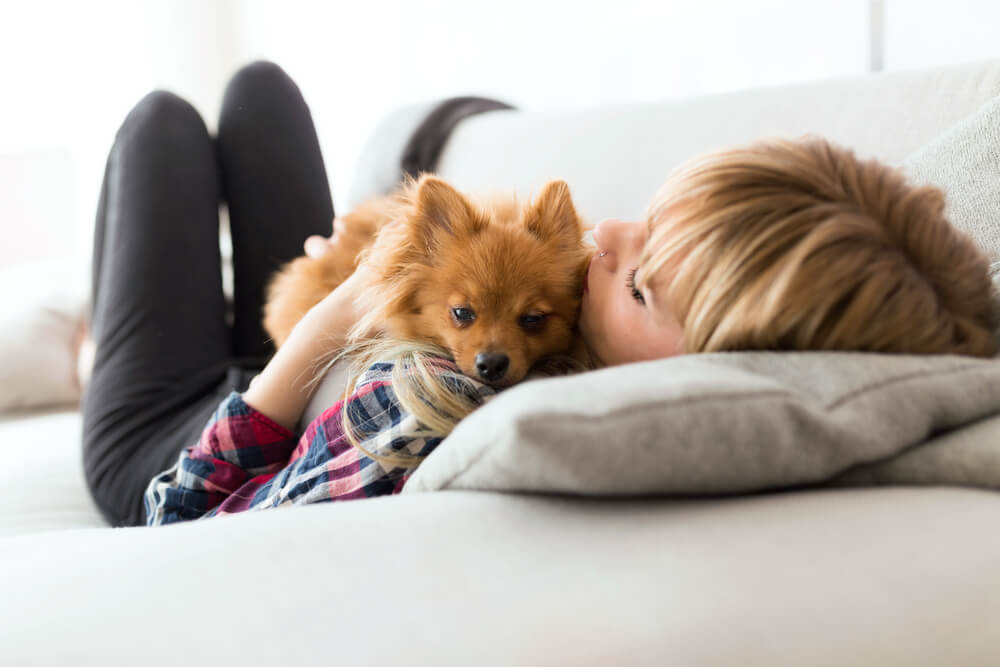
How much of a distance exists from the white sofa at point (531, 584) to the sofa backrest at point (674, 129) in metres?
1.07

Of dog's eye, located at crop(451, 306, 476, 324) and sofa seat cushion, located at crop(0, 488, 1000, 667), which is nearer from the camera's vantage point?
sofa seat cushion, located at crop(0, 488, 1000, 667)

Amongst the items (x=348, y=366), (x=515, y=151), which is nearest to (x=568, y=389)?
(x=348, y=366)

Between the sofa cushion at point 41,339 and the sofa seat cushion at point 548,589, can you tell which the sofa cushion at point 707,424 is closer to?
the sofa seat cushion at point 548,589

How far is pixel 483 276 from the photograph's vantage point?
4.47ft

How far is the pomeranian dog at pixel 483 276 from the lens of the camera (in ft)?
4.45

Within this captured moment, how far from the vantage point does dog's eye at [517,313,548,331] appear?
137cm

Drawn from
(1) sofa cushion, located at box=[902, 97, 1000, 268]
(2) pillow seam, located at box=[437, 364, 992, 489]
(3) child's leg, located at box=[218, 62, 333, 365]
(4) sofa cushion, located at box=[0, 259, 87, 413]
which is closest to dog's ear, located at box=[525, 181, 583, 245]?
(1) sofa cushion, located at box=[902, 97, 1000, 268]

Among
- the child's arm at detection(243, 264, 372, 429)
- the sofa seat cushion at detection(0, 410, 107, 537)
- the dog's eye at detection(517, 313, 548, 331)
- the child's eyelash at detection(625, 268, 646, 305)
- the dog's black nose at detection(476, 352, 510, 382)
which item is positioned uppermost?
the child's eyelash at detection(625, 268, 646, 305)

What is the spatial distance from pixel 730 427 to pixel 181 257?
1.62 meters

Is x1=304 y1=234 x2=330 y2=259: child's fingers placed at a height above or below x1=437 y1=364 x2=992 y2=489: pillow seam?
below

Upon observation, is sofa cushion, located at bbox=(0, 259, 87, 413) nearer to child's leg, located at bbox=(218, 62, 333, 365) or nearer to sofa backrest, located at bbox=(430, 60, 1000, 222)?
child's leg, located at bbox=(218, 62, 333, 365)

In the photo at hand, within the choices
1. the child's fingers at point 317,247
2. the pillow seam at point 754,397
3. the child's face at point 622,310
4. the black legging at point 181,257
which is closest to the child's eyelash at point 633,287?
the child's face at point 622,310

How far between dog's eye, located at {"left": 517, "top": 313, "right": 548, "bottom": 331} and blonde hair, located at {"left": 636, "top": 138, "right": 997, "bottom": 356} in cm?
37

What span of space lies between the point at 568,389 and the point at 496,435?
0.08 metres
